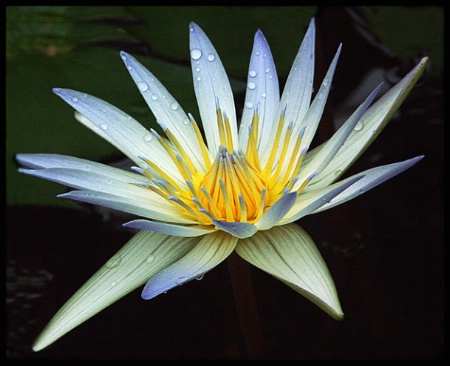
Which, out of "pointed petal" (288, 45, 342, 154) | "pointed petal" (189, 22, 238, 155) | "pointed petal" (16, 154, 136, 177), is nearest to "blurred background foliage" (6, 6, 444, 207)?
"pointed petal" (189, 22, 238, 155)

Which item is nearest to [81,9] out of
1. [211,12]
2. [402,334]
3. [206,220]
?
[211,12]

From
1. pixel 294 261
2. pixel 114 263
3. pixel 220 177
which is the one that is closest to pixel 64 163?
pixel 114 263

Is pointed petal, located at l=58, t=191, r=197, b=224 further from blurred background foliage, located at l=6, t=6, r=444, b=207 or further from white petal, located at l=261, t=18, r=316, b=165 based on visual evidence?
blurred background foliage, located at l=6, t=6, r=444, b=207

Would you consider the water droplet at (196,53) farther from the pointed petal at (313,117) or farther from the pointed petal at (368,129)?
the pointed petal at (368,129)

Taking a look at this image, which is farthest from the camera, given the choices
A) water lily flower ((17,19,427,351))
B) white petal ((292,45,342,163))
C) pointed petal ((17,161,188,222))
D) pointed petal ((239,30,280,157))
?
pointed petal ((239,30,280,157))

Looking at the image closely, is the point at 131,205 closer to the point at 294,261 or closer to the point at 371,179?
the point at 294,261

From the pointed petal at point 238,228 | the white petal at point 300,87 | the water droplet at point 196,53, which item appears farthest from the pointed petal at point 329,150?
the water droplet at point 196,53
